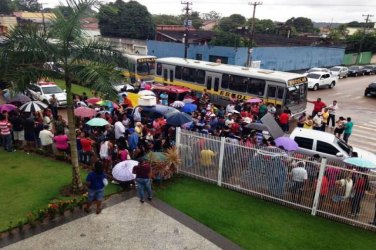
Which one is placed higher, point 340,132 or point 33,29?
point 33,29

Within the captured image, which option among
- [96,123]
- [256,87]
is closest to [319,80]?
[256,87]

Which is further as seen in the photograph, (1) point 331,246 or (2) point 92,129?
(2) point 92,129

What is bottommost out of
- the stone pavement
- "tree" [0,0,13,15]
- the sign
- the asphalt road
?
the asphalt road

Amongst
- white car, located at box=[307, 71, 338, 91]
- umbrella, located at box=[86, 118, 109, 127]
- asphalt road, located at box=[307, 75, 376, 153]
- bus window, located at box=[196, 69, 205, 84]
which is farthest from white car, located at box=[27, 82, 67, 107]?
white car, located at box=[307, 71, 338, 91]

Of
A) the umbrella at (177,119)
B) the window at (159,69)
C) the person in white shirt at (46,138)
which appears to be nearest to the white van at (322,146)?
the umbrella at (177,119)

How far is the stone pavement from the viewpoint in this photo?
8031 mm

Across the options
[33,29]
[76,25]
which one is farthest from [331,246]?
[33,29]

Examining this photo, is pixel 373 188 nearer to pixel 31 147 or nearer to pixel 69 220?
pixel 69 220

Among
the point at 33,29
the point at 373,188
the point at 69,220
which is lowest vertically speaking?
the point at 69,220

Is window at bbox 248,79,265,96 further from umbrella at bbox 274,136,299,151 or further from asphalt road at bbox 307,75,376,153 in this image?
umbrella at bbox 274,136,299,151

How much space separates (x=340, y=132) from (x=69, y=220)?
12943 mm

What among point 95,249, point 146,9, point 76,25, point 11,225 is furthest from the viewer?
point 146,9

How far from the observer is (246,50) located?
38.5 metres

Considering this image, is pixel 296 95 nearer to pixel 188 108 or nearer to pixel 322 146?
pixel 188 108
